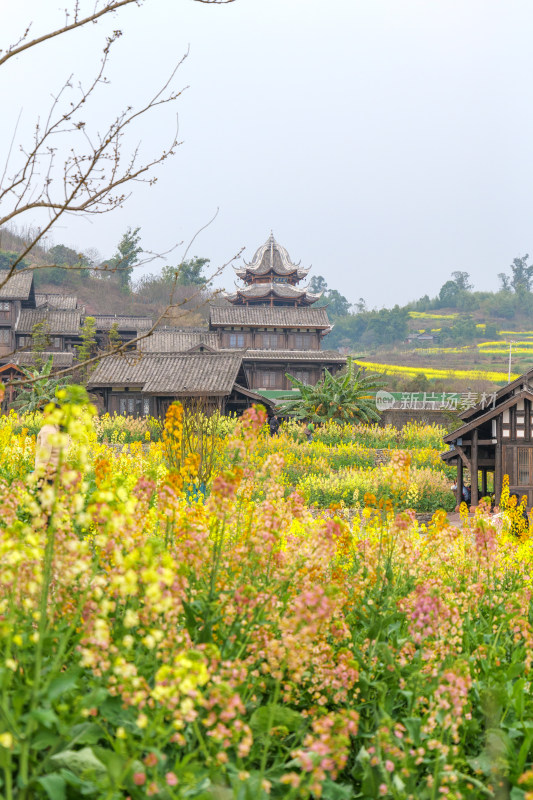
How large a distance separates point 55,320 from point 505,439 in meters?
44.4

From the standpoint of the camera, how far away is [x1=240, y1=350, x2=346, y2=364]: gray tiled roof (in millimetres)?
46719

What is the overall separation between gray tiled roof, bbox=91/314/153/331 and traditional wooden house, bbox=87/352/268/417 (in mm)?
23823

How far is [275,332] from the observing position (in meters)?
50.5

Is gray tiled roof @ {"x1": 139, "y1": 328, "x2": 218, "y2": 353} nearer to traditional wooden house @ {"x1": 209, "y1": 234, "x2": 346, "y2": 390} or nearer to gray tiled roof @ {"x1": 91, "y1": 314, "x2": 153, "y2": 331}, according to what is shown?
traditional wooden house @ {"x1": 209, "y1": 234, "x2": 346, "y2": 390}

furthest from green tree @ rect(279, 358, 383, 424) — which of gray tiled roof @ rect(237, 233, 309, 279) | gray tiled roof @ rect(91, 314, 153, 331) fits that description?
gray tiled roof @ rect(91, 314, 153, 331)

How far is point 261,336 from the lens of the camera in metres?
50.6

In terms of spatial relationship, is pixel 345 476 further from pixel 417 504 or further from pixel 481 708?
pixel 481 708

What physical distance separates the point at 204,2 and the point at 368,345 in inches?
3873

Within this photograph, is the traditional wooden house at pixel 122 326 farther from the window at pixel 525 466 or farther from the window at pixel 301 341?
the window at pixel 525 466

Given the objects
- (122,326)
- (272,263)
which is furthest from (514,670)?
(122,326)

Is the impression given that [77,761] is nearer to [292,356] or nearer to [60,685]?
[60,685]

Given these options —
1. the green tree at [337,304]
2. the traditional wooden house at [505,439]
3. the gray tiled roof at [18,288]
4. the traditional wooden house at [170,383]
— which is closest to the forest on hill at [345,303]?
the green tree at [337,304]

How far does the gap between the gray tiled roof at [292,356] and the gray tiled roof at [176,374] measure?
Result: 13.8 meters

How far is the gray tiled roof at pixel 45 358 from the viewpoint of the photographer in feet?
146
